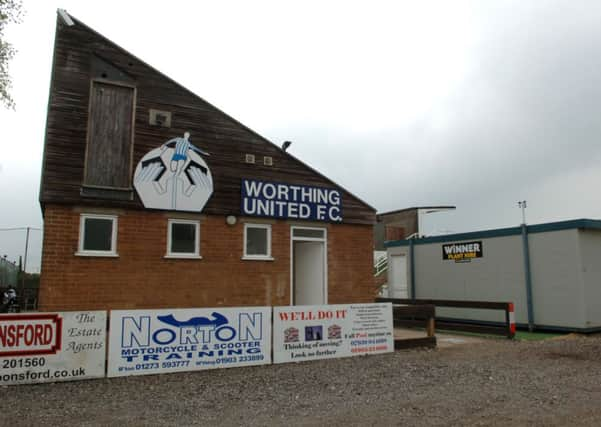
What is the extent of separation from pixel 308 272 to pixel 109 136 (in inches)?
257

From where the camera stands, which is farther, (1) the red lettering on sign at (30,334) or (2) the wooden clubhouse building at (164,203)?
(2) the wooden clubhouse building at (164,203)

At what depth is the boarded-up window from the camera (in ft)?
40.2

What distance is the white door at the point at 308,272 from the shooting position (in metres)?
14.7

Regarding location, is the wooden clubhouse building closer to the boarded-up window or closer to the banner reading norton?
the boarded-up window

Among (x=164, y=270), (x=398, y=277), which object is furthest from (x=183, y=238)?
(x=398, y=277)

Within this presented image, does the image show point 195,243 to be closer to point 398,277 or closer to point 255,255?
point 255,255

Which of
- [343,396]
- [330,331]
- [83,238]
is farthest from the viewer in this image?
[83,238]

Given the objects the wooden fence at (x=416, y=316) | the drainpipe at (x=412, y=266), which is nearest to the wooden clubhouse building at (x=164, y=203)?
the wooden fence at (x=416, y=316)

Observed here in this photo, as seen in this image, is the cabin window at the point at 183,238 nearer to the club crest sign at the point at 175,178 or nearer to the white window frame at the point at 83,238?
the club crest sign at the point at 175,178

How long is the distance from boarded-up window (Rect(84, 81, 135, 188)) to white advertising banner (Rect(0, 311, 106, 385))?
15.2 ft

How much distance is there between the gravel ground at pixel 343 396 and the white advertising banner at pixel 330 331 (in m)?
0.30

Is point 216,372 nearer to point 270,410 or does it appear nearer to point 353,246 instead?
point 270,410

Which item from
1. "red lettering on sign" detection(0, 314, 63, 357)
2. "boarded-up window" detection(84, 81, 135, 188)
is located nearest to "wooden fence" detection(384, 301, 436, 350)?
"red lettering on sign" detection(0, 314, 63, 357)

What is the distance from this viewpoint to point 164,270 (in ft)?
41.1
